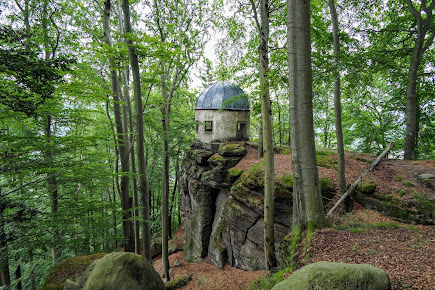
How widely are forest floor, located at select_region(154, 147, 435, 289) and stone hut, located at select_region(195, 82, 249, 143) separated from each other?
6017mm

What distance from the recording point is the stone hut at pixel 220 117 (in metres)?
15.5

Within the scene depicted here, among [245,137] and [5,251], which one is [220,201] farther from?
[5,251]

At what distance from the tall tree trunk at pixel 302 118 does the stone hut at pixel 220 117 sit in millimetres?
10665

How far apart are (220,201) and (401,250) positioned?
10100mm

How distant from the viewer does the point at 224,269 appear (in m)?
11.5

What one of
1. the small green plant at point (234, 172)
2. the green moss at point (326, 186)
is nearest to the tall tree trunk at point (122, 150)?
the small green plant at point (234, 172)

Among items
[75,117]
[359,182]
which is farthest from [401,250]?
[75,117]

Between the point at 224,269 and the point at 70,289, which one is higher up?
the point at 70,289

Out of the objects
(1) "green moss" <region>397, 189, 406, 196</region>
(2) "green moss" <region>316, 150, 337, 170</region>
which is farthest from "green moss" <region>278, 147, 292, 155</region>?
(1) "green moss" <region>397, 189, 406, 196</region>

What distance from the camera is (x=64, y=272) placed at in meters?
6.66

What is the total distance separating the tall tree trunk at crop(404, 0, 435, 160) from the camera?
764 cm

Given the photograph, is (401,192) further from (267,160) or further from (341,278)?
(341,278)

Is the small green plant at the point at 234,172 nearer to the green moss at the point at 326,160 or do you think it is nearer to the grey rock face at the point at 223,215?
the grey rock face at the point at 223,215

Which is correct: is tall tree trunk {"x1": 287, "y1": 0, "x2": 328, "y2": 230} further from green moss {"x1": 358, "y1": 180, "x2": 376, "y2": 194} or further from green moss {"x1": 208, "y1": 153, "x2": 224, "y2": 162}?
green moss {"x1": 208, "y1": 153, "x2": 224, "y2": 162}
